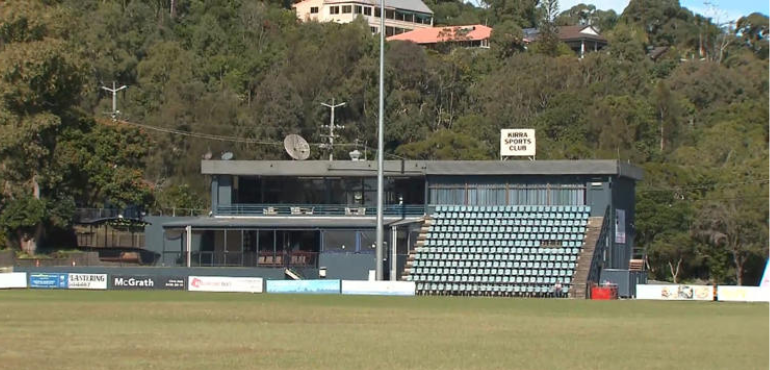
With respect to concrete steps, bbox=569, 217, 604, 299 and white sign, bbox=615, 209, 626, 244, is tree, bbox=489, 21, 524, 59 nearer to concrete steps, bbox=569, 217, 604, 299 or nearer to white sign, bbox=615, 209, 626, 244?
white sign, bbox=615, 209, 626, 244

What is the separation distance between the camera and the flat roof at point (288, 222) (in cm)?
7388

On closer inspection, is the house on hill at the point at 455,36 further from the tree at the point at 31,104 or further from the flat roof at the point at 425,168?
the flat roof at the point at 425,168

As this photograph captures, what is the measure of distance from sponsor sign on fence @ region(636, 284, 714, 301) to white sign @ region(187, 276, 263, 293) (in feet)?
65.4

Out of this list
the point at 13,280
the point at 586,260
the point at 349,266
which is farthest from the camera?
the point at 349,266

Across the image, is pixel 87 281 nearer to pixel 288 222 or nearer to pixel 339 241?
pixel 288 222

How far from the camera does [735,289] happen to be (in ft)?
196

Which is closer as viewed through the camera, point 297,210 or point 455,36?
point 297,210

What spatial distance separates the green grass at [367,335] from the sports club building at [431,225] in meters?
14.9

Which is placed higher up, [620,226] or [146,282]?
[620,226]

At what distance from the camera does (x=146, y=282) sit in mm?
66625

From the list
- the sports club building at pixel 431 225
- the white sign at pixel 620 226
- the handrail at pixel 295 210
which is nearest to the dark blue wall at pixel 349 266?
the sports club building at pixel 431 225

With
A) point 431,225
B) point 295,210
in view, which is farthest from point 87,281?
point 431,225

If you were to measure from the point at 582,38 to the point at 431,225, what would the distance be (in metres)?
112

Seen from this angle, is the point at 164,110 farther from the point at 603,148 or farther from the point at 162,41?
the point at 603,148
